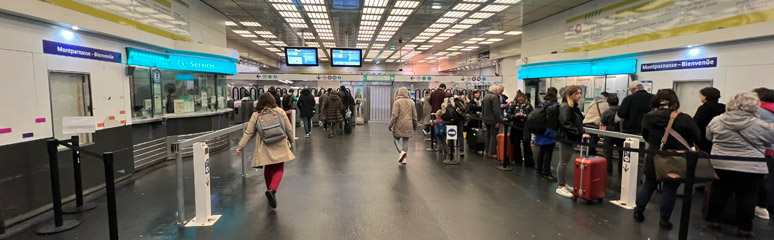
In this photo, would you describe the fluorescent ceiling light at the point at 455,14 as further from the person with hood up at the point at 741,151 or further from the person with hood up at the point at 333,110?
the person with hood up at the point at 741,151

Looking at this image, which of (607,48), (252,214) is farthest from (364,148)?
(607,48)

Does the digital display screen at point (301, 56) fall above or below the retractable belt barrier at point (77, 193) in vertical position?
above

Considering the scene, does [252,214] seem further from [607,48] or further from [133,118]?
[607,48]

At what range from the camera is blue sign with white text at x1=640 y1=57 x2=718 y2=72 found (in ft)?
19.4

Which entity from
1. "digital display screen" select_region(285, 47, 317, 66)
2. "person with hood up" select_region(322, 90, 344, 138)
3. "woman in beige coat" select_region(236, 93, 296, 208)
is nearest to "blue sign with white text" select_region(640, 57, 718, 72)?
"woman in beige coat" select_region(236, 93, 296, 208)

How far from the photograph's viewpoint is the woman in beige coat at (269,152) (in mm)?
4258

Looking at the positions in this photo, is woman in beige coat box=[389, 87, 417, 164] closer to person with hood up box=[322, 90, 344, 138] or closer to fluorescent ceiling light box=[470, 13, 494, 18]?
person with hood up box=[322, 90, 344, 138]

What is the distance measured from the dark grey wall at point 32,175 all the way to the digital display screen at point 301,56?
6.60 meters

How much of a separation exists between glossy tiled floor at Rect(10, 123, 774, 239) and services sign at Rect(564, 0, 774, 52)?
9.71 ft

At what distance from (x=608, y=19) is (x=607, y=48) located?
725 millimetres

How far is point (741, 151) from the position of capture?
3402mm

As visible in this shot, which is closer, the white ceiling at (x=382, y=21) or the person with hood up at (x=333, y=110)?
the white ceiling at (x=382, y=21)

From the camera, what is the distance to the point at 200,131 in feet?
26.2

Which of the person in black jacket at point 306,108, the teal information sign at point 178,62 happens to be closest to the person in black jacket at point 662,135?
the teal information sign at point 178,62
